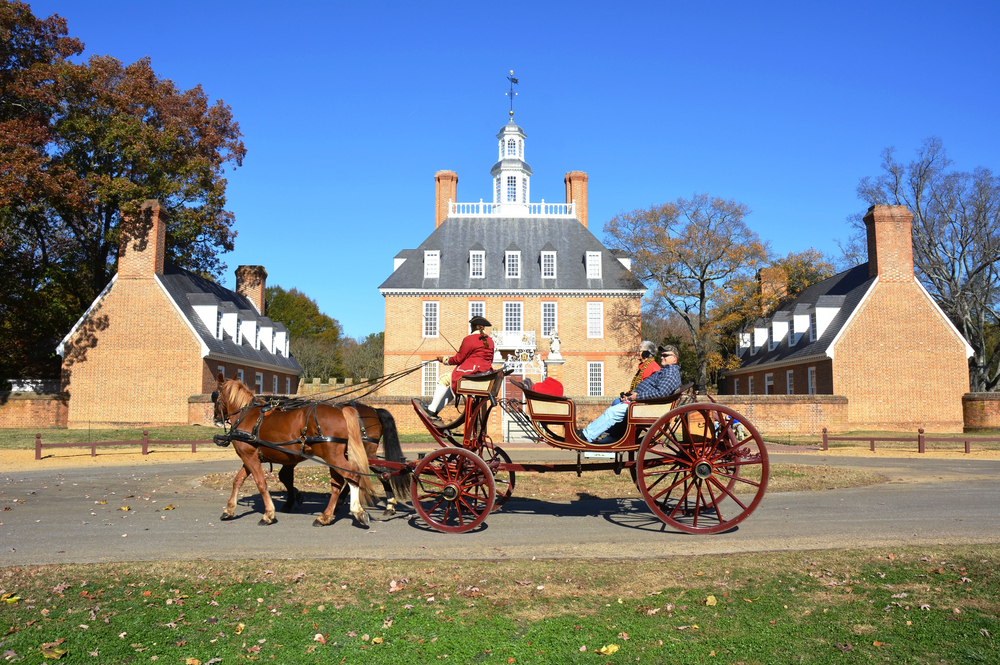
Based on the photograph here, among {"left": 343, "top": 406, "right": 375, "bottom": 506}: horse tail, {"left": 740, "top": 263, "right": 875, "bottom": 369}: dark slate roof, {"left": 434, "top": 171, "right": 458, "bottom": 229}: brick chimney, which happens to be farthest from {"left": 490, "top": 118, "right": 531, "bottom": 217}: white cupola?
{"left": 343, "top": 406, "right": 375, "bottom": 506}: horse tail

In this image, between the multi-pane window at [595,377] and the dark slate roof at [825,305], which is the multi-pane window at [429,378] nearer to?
the multi-pane window at [595,377]

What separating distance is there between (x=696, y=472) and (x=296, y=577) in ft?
15.2

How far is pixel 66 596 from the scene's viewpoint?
18.7 feet

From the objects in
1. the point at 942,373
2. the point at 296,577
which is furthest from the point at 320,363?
the point at 296,577

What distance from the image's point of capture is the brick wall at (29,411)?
29375 mm

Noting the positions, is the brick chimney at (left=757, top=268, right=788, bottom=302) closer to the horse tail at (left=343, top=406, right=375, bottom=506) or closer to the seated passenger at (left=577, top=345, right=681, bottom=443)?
the seated passenger at (left=577, top=345, right=681, bottom=443)

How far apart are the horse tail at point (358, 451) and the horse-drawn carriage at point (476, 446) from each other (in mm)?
13

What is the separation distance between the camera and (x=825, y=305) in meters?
32.3

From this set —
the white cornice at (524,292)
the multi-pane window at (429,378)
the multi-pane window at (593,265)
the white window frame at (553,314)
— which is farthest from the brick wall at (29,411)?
the multi-pane window at (593,265)

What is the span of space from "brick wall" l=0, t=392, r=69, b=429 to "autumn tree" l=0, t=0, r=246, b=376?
344cm

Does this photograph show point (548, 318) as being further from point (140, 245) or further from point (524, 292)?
point (140, 245)

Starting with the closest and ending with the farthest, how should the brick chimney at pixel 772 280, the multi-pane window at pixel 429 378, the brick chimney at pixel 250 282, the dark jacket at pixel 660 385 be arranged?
the dark jacket at pixel 660 385
the multi-pane window at pixel 429 378
the brick chimney at pixel 772 280
the brick chimney at pixel 250 282

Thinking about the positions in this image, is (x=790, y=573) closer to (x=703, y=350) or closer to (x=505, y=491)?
(x=505, y=491)

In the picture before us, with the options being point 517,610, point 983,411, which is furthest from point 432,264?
point 517,610
